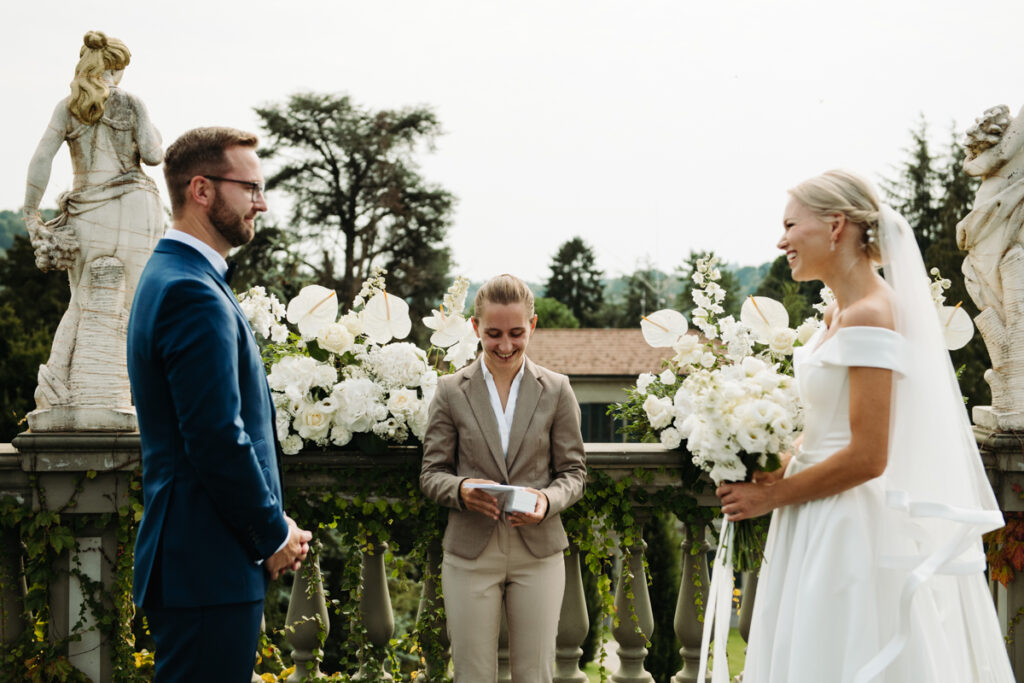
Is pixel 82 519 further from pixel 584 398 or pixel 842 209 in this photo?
pixel 584 398

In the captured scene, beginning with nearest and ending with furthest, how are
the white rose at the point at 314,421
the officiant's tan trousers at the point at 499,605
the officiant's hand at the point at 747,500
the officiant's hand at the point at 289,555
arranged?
the officiant's hand at the point at 289,555 → the officiant's hand at the point at 747,500 → the officiant's tan trousers at the point at 499,605 → the white rose at the point at 314,421

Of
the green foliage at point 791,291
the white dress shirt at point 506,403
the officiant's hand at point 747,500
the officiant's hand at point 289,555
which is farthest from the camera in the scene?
the green foliage at point 791,291

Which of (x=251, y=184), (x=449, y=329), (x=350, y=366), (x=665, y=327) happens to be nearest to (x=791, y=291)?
(x=665, y=327)

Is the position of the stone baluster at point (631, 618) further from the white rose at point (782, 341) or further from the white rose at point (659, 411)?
the white rose at point (782, 341)

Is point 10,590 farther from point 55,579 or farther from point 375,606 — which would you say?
point 375,606

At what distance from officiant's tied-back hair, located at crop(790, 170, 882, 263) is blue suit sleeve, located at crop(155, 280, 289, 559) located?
5.98ft

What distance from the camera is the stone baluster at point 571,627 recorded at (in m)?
4.09

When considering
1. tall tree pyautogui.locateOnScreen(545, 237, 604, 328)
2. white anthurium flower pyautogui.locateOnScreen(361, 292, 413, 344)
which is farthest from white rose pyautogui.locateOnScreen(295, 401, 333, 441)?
tall tree pyautogui.locateOnScreen(545, 237, 604, 328)

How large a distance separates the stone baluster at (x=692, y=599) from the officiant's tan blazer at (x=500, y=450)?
88cm

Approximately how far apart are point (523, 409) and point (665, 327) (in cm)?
94

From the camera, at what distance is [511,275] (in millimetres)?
3508

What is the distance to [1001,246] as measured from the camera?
13.8ft

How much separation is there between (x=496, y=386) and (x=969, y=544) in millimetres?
1710

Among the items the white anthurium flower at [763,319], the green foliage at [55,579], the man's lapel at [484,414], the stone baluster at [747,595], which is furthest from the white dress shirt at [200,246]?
the stone baluster at [747,595]
